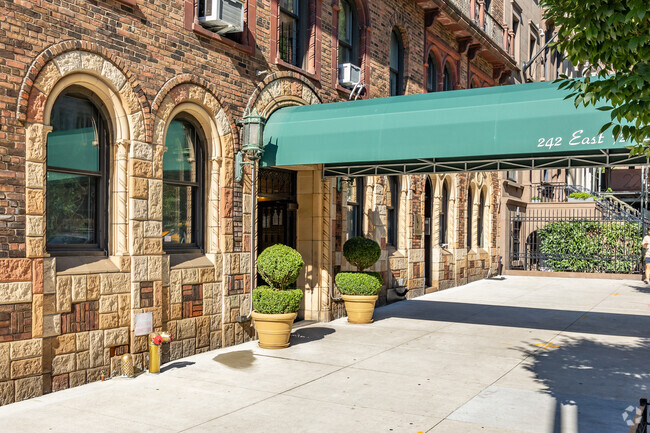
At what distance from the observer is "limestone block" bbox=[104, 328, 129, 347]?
820 cm

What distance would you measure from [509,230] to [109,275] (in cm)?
2071

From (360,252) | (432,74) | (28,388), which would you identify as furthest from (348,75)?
(28,388)

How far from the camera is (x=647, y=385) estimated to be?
26.5ft

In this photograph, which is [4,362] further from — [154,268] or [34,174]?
[154,268]

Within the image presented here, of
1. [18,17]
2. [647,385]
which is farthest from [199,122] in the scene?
[647,385]

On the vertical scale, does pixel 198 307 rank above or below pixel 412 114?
below

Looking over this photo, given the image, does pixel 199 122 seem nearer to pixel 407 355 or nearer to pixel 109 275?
pixel 109 275

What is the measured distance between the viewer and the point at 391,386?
26.2 feet

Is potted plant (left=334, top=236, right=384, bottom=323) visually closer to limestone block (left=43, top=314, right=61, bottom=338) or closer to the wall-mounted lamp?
the wall-mounted lamp

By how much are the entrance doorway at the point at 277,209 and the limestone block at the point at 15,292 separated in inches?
A: 218

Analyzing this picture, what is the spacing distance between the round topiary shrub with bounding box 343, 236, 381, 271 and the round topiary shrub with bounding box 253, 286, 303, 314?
9.37 feet

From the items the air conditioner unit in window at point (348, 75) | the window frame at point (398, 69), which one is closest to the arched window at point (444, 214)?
the window frame at point (398, 69)

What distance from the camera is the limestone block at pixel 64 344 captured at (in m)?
7.54

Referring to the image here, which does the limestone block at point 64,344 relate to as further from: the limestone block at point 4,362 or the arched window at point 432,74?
the arched window at point 432,74
